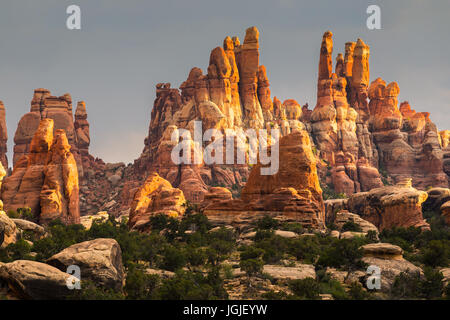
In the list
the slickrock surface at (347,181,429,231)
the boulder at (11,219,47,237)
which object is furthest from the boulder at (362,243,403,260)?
the boulder at (11,219,47,237)

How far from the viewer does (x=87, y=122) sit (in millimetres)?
148125

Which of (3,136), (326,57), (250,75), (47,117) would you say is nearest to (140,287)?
(250,75)

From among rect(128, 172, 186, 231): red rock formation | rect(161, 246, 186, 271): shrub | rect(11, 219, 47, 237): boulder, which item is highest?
rect(128, 172, 186, 231): red rock formation

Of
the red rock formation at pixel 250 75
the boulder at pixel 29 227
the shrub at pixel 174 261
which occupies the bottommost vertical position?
the shrub at pixel 174 261

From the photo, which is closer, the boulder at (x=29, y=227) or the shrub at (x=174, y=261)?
the shrub at (x=174, y=261)

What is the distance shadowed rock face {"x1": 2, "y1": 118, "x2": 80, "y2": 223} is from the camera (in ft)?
256

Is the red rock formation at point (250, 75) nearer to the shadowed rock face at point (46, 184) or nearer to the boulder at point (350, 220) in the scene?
the shadowed rock face at point (46, 184)

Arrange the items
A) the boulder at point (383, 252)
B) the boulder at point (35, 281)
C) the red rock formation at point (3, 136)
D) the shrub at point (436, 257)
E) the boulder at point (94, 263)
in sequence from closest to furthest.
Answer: the boulder at point (35, 281) < the boulder at point (94, 263) < the boulder at point (383, 252) < the shrub at point (436, 257) < the red rock formation at point (3, 136)

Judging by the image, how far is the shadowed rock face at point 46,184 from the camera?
78.1m

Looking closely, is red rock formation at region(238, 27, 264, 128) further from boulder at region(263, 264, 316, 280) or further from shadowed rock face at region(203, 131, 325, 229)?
boulder at region(263, 264, 316, 280)

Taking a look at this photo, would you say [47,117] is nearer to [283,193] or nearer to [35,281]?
[283,193]

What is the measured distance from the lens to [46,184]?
79.4m

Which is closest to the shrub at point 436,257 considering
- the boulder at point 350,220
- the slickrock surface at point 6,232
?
the boulder at point 350,220

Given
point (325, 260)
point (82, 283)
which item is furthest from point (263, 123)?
point (82, 283)
